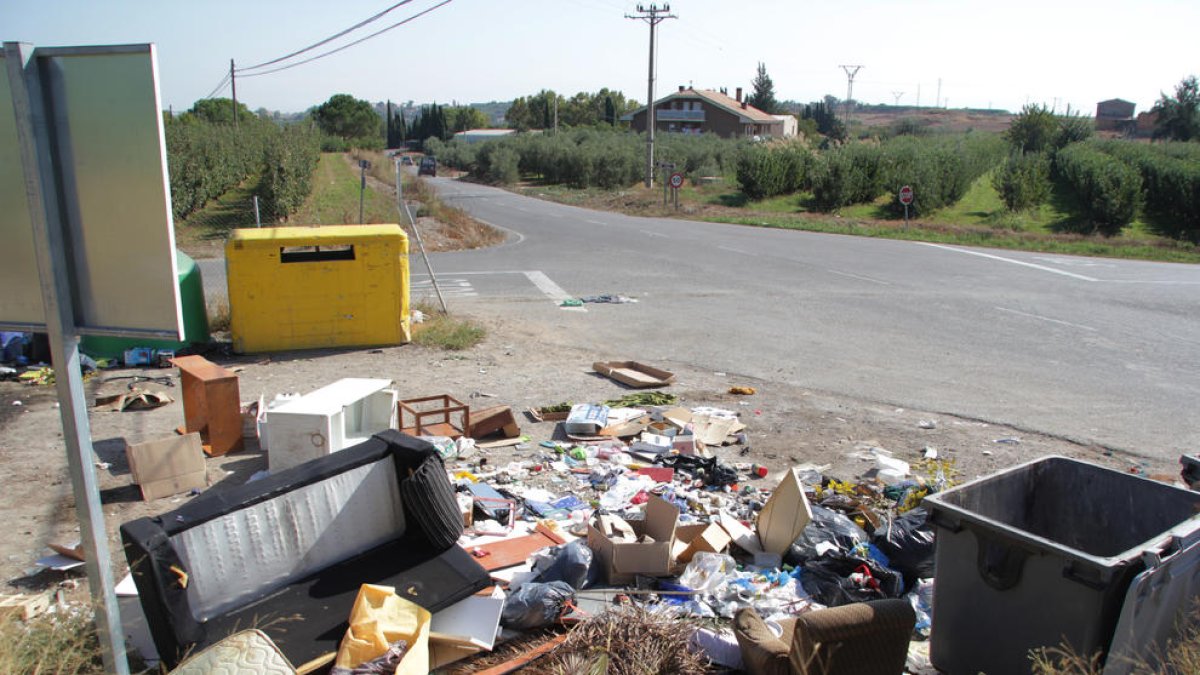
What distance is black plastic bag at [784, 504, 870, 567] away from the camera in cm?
479

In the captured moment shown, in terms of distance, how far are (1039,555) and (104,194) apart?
145 inches

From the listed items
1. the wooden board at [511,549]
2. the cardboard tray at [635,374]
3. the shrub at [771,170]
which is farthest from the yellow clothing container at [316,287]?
the shrub at [771,170]

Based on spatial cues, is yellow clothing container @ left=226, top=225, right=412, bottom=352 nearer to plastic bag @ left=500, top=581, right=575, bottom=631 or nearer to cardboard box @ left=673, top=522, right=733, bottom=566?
cardboard box @ left=673, top=522, right=733, bottom=566

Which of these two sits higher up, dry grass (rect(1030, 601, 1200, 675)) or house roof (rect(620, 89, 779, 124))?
house roof (rect(620, 89, 779, 124))

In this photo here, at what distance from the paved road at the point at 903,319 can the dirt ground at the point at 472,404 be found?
63cm

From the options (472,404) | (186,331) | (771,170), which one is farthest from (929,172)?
(186,331)

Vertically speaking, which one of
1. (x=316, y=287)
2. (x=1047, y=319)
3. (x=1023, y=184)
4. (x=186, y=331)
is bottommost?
(x=1047, y=319)

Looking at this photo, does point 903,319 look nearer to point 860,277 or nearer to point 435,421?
point 860,277

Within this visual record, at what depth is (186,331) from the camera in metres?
9.45

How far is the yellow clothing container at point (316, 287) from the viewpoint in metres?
9.39

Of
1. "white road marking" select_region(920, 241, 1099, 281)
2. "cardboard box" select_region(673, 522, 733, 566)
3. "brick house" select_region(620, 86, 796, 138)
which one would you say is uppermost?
"brick house" select_region(620, 86, 796, 138)

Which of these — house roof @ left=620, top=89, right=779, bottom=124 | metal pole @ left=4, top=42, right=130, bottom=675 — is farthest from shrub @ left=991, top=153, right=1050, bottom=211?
house roof @ left=620, top=89, right=779, bottom=124

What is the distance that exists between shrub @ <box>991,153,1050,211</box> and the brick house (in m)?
53.2

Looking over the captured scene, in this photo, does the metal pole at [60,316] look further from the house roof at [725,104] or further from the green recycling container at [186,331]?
the house roof at [725,104]
